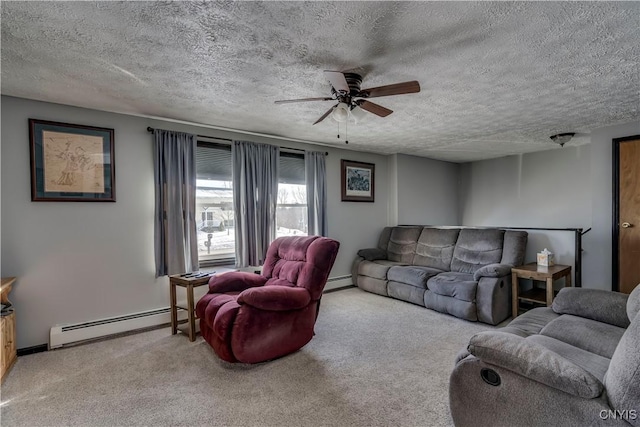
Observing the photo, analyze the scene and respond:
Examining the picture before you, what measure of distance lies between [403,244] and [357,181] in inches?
51.7

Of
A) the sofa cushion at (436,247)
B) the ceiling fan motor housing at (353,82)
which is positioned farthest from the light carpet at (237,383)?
the ceiling fan motor housing at (353,82)

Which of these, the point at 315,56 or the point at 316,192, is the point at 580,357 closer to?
the point at 315,56

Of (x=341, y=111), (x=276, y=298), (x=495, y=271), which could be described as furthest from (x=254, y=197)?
(x=495, y=271)

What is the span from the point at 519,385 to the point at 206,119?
11.6ft

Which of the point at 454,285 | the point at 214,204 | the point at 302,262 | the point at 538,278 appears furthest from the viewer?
the point at 214,204

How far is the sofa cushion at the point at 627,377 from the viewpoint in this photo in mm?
1108

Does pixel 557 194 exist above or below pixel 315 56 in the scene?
below

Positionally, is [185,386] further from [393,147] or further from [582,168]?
[582,168]

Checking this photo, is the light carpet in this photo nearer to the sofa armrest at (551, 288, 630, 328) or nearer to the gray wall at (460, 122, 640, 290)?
the sofa armrest at (551, 288, 630, 328)

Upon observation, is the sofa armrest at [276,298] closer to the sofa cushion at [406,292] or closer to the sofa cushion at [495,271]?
the sofa cushion at [406,292]

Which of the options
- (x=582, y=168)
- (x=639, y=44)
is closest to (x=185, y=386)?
(x=639, y=44)

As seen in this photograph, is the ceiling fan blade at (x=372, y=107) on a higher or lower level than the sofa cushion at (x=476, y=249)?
higher

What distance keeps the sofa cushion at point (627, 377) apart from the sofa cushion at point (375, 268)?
3.35 meters

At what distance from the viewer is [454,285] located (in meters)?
3.67
